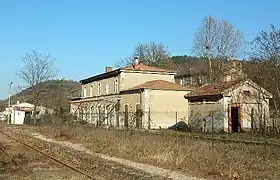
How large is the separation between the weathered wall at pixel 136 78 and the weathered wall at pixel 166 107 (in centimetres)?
693

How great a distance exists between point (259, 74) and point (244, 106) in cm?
755

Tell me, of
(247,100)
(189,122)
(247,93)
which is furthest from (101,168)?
(189,122)

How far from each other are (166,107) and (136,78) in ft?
26.3

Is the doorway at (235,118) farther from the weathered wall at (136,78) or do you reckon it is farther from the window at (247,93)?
the weathered wall at (136,78)

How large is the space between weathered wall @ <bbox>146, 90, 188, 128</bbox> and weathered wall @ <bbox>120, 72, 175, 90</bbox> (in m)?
6.93

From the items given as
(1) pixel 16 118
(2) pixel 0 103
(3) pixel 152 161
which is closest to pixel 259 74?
(3) pixel 152 161

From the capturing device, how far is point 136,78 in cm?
5906

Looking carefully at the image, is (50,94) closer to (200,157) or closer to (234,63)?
(234,63)

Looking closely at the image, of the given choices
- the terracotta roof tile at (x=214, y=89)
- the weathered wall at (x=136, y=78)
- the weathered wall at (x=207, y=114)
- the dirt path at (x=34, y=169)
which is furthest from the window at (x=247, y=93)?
the dirt path at (x=34, y=169)

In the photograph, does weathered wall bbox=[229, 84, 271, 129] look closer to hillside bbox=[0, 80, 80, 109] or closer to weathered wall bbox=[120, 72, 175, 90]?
weathered wall bbox=[120, 72, 175, 90]

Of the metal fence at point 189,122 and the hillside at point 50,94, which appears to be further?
the hillside at point 50,94

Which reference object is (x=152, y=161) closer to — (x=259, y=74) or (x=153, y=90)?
(x=259, y=74)

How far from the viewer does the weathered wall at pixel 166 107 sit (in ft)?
168

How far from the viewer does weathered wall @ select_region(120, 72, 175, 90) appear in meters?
57.9
